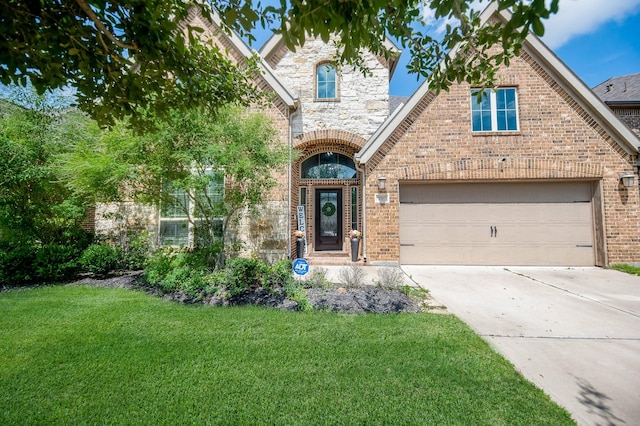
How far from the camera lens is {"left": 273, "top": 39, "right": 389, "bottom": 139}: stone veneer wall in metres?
10.2

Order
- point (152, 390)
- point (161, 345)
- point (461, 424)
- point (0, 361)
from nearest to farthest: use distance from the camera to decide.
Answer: point (461, 424), point (152, 390), point (0, 361), point (161, 345)

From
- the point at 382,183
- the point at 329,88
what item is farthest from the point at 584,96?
the point at 329,88

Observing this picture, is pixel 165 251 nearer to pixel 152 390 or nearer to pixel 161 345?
pixel 161 345

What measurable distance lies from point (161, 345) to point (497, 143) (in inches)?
370

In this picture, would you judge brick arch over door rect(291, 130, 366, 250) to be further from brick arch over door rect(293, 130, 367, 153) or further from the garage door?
the garage door

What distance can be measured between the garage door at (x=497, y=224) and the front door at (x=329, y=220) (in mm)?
2501

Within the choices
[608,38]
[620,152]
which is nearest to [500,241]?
[620,152]

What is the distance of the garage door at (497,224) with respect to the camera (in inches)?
328

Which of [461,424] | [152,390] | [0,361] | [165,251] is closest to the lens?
[461,424]

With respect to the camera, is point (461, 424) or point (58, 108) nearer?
point (461, 424)

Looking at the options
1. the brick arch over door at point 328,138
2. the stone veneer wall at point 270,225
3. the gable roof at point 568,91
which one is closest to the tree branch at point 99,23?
the stone veneer wall at point 270,225

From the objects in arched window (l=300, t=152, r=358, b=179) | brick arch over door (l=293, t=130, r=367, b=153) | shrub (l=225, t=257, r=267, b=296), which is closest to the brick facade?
brick arch over door (l=293, t=130, r=367, b=153)

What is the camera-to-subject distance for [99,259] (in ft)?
22.3

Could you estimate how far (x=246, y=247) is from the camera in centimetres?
842
